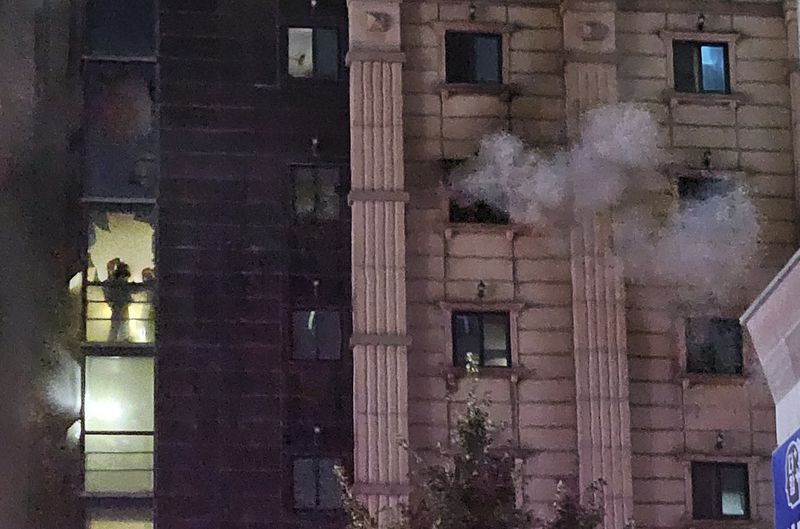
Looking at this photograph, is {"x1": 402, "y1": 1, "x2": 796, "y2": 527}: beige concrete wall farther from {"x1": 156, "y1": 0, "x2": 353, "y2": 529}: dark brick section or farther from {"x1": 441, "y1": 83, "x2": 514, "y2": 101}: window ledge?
{"x1": 156, "y1": 0, "x2": 353, "y2": 529}: dark brick section

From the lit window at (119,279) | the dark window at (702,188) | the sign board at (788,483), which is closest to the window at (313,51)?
the lit window at (119,279)

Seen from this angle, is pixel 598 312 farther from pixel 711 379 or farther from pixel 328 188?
pixel 328 188

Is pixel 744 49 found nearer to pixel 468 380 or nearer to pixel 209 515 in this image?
pixel 468 380

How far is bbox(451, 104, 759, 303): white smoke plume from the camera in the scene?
28.2 m

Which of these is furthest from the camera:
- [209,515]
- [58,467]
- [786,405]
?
[58,467]

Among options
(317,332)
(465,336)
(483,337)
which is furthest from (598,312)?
(317,332)

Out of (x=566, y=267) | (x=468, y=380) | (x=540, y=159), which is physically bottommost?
(x=468, y=380)

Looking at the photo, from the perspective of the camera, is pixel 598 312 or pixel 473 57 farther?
pixel 473 57

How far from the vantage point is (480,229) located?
2823 cm

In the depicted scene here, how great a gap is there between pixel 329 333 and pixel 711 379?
6.82 meters

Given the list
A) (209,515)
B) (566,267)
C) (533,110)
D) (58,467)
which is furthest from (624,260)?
(58,467)

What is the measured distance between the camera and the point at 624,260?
28.4m

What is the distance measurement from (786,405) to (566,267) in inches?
655

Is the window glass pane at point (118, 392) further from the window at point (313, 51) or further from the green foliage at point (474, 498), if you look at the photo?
the green foliage at point (474, 498)
